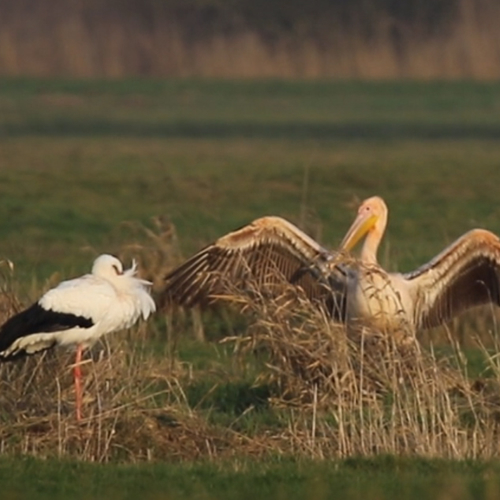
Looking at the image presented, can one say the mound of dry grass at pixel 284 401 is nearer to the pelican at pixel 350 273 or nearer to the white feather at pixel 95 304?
the white feather at pixel 95 304

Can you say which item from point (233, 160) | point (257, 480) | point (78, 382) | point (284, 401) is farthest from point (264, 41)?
point (257, 480)

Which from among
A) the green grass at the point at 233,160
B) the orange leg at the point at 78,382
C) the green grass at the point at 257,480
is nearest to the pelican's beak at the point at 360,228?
the green grass at the point at 233,160

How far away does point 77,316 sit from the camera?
8.25m

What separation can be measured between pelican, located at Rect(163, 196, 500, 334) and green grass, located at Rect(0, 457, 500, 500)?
8.49 ft

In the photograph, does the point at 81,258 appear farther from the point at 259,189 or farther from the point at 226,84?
the point at 226,84

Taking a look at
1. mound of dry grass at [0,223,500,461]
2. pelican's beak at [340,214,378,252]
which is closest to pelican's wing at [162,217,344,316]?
pelican's beak at [340,214,378,252]

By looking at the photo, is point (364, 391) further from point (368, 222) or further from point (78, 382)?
point (368, 222)

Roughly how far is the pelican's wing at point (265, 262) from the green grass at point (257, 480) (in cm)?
284

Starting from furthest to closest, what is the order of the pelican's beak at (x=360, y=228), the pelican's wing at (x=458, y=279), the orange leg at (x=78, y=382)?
the pelican's beak at (x=360, y=228) < the pelican's wing at (x=458, y=279) < the orange leg at (x=78, y=382)

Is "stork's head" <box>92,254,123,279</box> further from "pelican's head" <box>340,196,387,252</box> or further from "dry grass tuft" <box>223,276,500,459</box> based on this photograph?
"pelican's head" <box>340,196,387,252</box>

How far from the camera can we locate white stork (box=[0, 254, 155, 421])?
8172 mm

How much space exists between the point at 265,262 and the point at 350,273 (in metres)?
0.46

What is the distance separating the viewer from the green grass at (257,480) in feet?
21.1

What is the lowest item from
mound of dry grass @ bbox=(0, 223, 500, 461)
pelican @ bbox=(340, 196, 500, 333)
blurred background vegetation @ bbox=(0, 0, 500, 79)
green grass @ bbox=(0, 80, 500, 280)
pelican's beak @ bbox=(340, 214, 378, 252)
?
mound of dry grass @ bbox=(0, 223, 500, 461)
